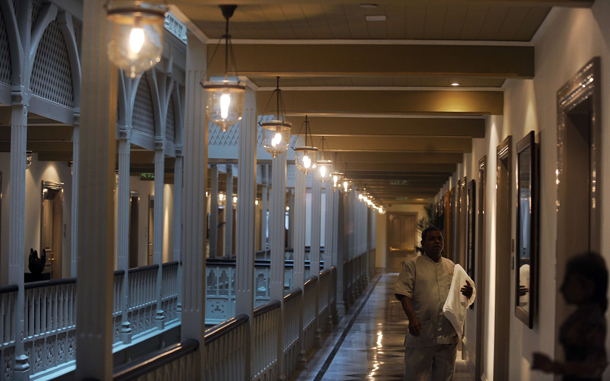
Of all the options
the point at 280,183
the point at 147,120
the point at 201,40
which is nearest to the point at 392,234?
the point at 147,120

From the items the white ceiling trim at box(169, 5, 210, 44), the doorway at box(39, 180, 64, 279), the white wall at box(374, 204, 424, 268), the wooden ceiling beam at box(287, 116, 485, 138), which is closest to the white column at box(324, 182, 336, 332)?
the wooden ceiling beam at box(287, 116, 485, 138)

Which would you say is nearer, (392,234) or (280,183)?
(280,183)

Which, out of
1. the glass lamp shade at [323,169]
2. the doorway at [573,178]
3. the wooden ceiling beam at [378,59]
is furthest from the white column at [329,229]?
the doorway at [573,178]

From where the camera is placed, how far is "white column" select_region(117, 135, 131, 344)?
34.5ft

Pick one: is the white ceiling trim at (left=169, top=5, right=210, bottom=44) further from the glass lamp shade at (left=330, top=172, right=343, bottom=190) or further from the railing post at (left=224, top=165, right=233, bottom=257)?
the railing post at (left=224, top=165, right=233, bottom=257)

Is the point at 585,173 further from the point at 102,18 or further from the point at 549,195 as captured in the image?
the point at 102,18

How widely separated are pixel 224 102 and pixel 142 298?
812cm

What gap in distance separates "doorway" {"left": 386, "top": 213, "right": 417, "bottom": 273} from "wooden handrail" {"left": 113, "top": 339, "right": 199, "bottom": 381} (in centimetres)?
3046

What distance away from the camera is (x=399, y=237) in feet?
116

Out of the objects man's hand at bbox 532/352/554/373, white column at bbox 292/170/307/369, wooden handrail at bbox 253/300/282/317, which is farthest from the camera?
white column at bbox 292/170/307/369

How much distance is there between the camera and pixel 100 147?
A: 345 cm

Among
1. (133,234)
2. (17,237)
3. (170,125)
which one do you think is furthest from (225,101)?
(133,234)

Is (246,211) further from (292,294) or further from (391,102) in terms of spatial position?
(292,294)

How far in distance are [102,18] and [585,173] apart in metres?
2.78
